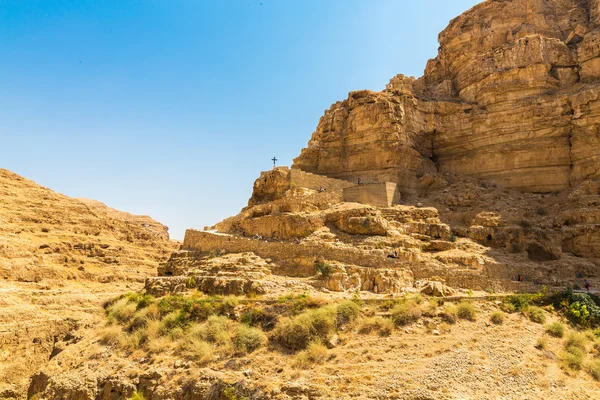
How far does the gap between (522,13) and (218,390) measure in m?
31.9

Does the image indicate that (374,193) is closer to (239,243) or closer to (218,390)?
(239,243)

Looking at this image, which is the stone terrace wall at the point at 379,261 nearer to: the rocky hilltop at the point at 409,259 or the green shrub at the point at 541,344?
the rocky hilltop at the point at 409,259

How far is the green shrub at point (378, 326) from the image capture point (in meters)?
10.8

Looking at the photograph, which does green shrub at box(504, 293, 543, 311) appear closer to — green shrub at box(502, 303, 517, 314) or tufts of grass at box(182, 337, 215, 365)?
green shrub at box(502, 303, 517, 314)

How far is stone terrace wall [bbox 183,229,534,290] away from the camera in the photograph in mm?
14203

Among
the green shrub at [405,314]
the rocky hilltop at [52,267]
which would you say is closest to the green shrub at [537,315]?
the green shrub at [405,314]

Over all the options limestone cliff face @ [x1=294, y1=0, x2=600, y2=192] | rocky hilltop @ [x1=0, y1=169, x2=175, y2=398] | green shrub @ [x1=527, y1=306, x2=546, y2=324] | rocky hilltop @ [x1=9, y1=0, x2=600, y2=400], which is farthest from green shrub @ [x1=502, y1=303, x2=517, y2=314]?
rocky hilltop @ [x1=0, y1=169, x2=175, y2=398]

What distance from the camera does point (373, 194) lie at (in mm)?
20891

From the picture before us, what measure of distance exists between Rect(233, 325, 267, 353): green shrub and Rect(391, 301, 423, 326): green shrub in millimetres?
3740

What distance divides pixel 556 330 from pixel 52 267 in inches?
931

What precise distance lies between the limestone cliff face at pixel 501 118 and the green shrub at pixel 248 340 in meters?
15.5

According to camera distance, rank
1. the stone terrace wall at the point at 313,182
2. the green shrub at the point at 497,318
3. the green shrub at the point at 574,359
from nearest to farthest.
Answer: the green shrub at the point at 574,359 → the green shrub at the point at 497,318 → the stone terrace wall at the point at 313,182

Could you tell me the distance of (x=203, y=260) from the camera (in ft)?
57.5

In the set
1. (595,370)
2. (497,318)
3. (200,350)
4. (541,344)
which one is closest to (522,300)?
(497,318)
